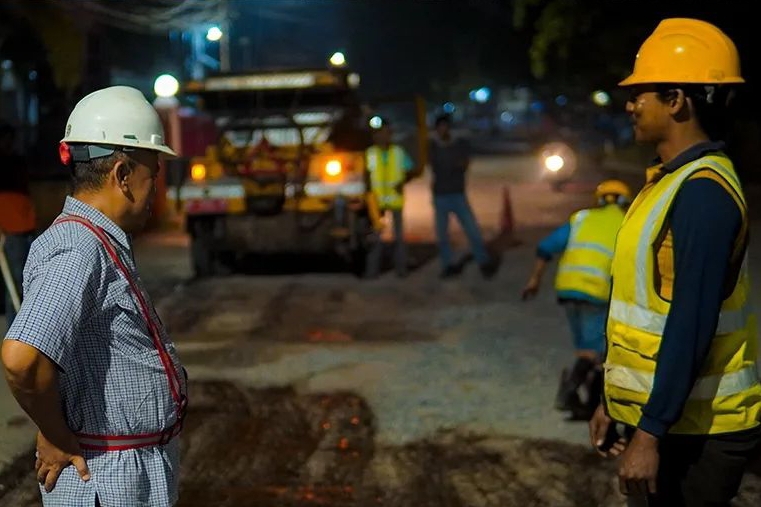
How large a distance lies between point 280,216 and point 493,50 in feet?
107

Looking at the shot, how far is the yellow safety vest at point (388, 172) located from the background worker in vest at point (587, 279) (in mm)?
A: 5594

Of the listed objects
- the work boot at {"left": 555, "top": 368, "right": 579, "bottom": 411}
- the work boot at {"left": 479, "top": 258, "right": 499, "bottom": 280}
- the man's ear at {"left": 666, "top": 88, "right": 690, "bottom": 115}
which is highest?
the man's ear at {"left": 666, "top": 88, "right": 690, "bottom": 115}

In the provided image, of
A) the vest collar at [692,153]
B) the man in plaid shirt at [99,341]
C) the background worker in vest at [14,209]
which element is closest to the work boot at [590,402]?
the vest collar at [692,153]

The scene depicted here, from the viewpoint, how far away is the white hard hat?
2654 mm

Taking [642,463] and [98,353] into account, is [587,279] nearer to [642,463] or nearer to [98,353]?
[642,463]

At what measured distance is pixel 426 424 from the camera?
20.5 ft

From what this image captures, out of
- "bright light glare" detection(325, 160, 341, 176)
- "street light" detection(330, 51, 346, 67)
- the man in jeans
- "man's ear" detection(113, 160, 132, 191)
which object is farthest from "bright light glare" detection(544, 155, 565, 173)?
"man's ear" detection(113, 160, 132, 191)

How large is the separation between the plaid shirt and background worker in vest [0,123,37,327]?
620 centimetres

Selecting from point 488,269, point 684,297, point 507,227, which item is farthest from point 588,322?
point 507,227

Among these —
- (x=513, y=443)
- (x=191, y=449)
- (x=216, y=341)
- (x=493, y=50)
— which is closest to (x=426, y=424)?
(x=513, y=443)

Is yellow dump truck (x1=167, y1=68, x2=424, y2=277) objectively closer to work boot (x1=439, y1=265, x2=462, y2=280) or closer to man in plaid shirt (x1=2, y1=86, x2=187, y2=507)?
work boot (x1=439, y1=265, x2=462, y2=280)

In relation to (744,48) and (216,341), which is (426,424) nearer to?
(216,341)

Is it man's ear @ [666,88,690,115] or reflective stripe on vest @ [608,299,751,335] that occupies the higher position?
man's ear @ [666,88,690,115]

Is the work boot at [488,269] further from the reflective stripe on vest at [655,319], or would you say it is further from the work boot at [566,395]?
the reflective stripe on vest at [655,319]
